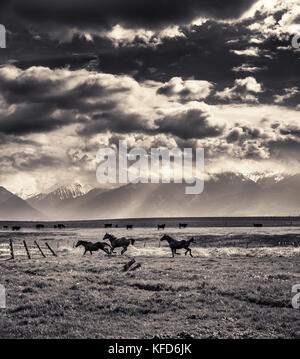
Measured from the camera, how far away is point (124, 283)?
22891mm

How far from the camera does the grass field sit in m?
14.2

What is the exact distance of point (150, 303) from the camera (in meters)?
18.0

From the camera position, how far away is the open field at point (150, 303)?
14.2 m

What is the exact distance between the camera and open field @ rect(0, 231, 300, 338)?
14195 millimetres

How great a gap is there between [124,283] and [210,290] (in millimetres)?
5478

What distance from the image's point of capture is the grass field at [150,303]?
14188 mm

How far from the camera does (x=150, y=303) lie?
18016 mm
